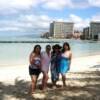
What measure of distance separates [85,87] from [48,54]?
1.64m

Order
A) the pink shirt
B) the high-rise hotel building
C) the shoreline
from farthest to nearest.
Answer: the high-rise hotel building → the shoreline → the pink shirt

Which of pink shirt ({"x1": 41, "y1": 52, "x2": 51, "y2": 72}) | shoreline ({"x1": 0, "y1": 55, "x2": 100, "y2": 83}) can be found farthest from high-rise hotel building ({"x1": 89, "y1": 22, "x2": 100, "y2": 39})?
pink shirt ({"x1": 41, "y1": 52, "x2": 51, "y2": 72})

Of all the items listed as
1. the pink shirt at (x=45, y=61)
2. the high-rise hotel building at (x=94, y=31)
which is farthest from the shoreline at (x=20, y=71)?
the high-rise hotel building at (x=94, y=31)

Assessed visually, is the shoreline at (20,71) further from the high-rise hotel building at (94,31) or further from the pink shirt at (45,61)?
the high-rise hotel building at (94,31)

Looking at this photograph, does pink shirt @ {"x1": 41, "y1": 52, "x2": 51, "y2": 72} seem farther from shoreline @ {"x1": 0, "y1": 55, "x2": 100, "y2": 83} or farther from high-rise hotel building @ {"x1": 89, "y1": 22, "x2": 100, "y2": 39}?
high-rise hotel building @ {"x1": 89, "y1": 22, "x2": 100, "y2": 39}

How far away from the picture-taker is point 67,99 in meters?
8.44

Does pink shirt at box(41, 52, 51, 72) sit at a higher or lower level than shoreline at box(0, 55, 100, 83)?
higher

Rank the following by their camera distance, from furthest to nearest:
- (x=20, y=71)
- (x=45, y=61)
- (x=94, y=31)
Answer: (x=94, y=31) → (x=20, y=71) → (x=45, y=61)

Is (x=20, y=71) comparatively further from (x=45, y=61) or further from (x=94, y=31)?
(x=94, y=31)

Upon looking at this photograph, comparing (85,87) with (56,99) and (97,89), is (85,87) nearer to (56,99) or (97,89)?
(97,89)

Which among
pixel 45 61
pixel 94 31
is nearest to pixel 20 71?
pixel 45 61

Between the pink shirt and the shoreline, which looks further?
the shoreline

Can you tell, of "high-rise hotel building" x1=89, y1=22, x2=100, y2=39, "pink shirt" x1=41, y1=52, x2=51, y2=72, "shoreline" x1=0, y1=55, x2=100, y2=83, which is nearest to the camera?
"pink shirt" x1=41, y1=52, x2=51, y2=72

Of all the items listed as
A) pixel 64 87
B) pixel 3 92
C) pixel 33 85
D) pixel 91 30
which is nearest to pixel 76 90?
pixel 64 87
